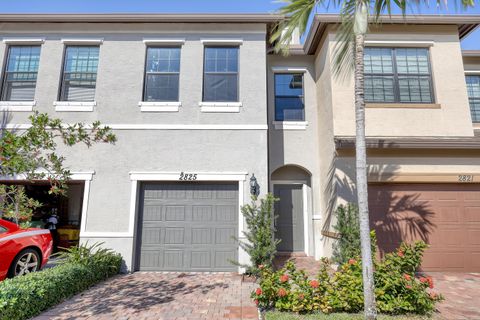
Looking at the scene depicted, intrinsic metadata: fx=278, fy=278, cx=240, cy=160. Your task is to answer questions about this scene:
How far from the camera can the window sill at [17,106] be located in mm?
8797

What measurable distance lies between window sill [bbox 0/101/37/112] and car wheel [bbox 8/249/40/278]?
15.2 ft

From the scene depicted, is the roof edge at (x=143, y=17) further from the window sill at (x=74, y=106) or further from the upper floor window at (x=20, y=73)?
the window sill at (x=74, y=106)

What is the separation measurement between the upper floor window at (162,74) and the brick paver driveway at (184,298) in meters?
5.47

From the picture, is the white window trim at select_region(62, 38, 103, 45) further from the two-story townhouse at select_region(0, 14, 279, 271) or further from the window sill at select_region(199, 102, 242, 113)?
the window sill at select_region(199, 102, 242, 113)

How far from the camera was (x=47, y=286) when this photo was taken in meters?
5.26

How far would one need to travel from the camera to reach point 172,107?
8.77 meters

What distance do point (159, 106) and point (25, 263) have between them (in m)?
5.31

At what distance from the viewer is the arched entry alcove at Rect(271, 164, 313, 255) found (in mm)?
10008

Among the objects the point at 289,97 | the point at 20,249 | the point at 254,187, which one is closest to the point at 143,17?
the point at 289,97

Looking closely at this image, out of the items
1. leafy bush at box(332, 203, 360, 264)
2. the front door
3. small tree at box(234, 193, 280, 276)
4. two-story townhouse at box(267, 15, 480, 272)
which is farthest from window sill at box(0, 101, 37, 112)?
leafy bush at box(332, 203, 360, 264)

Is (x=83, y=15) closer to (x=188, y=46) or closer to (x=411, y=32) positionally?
(x=188, y=46)

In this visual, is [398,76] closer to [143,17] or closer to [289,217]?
[289,217]

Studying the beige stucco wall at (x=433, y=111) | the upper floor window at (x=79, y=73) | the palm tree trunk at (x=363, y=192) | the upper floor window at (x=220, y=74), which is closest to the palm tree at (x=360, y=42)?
the palm tree trunk at (x=363, y=192)

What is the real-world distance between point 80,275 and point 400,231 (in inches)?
329
